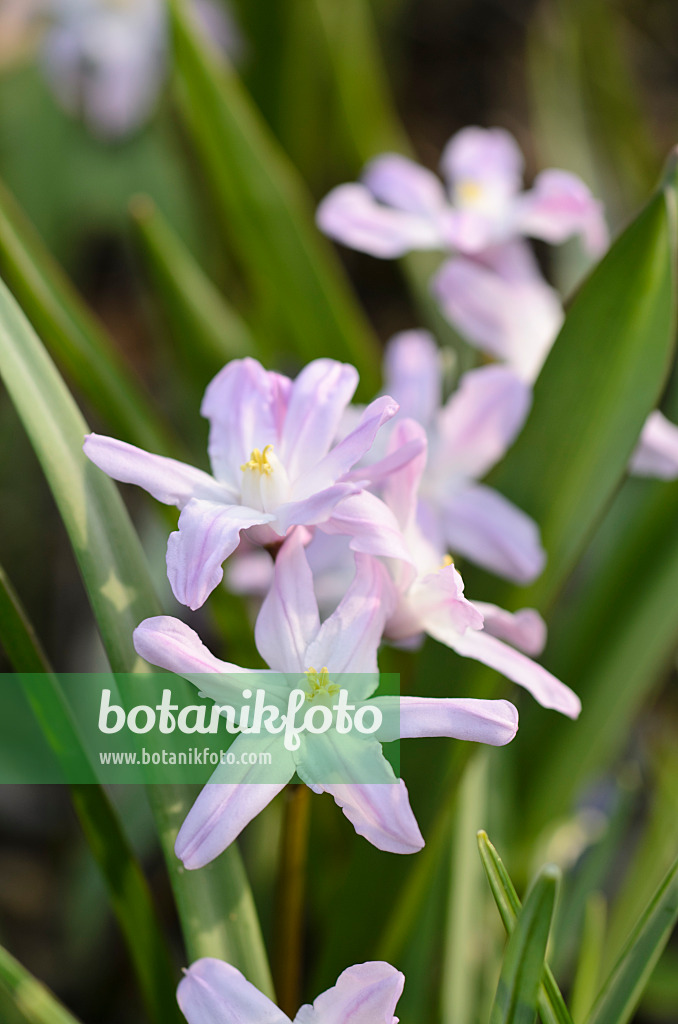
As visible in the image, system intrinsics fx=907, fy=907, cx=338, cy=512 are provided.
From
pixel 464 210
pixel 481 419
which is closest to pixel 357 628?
pixel 481 419

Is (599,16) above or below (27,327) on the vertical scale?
above

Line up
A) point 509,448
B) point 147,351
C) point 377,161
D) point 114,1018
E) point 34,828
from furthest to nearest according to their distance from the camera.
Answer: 1. point 147,351
2. point 34,828
3. point 114,1018
4. point 377,161
5. point 509,448

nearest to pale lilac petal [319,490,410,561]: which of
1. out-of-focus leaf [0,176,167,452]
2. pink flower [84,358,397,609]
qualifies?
pink flower [84,358,397,609]

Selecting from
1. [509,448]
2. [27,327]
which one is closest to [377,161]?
[509,448]

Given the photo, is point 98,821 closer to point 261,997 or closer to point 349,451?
point 261,997

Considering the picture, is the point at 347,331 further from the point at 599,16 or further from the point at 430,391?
the point at 599,16

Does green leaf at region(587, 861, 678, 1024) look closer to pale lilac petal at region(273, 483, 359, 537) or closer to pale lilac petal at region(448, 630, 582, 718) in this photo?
pale lilac petal at region(448, 630, 582, 718)

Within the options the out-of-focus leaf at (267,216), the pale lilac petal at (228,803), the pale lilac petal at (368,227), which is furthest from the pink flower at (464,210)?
the pale lilac petal at (228,803)
